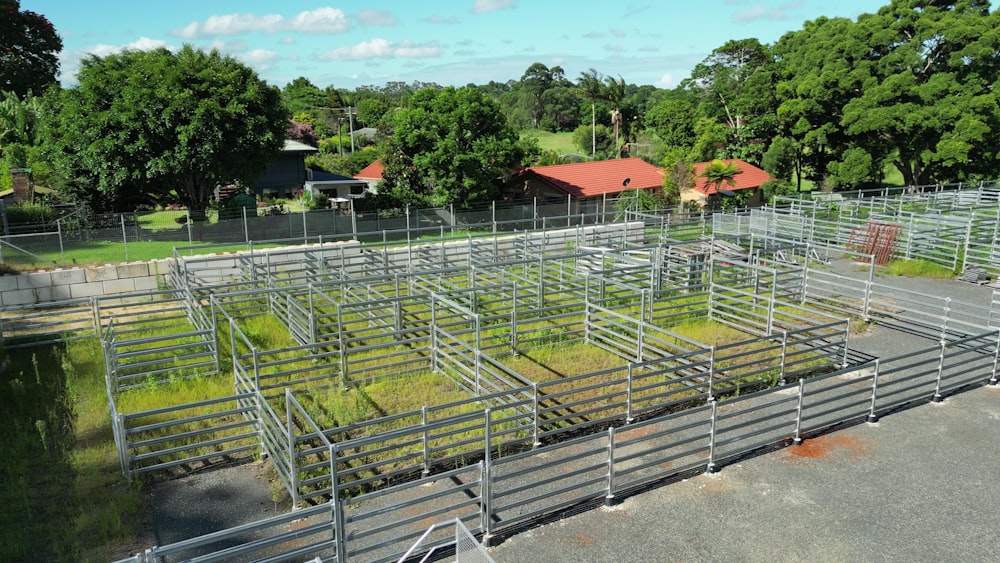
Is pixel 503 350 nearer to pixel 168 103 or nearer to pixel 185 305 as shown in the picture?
pixel 185 305

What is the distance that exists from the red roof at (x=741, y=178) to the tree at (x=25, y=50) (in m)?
43.0

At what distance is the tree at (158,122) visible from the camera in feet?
90.0

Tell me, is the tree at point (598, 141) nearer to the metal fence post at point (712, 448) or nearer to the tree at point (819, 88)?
the tree at point (819, 88)

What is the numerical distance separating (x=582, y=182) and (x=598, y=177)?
1525mm

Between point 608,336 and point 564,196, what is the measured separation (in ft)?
70.0

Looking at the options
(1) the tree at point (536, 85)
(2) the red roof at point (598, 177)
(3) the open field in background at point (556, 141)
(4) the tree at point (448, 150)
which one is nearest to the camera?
(4) the tree at point (448, 150)

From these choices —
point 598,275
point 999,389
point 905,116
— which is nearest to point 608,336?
point 598,275

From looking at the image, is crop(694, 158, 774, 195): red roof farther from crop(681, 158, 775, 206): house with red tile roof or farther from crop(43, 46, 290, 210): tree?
crop(43, 46, 290, 210): tree

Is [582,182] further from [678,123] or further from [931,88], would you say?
[931,88]

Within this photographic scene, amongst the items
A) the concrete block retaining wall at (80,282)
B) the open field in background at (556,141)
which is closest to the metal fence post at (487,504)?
the concrete block retaining wall at (80,282)

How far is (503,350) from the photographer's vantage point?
15883 mm

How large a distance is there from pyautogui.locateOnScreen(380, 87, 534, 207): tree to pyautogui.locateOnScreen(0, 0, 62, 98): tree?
28987mm

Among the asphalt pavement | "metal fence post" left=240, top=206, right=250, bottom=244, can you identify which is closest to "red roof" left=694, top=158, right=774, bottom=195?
"metal fence post" left=240, top=206, right=250, bottom=244

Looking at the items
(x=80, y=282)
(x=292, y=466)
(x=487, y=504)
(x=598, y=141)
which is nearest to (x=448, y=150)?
(x=80, y=282)
